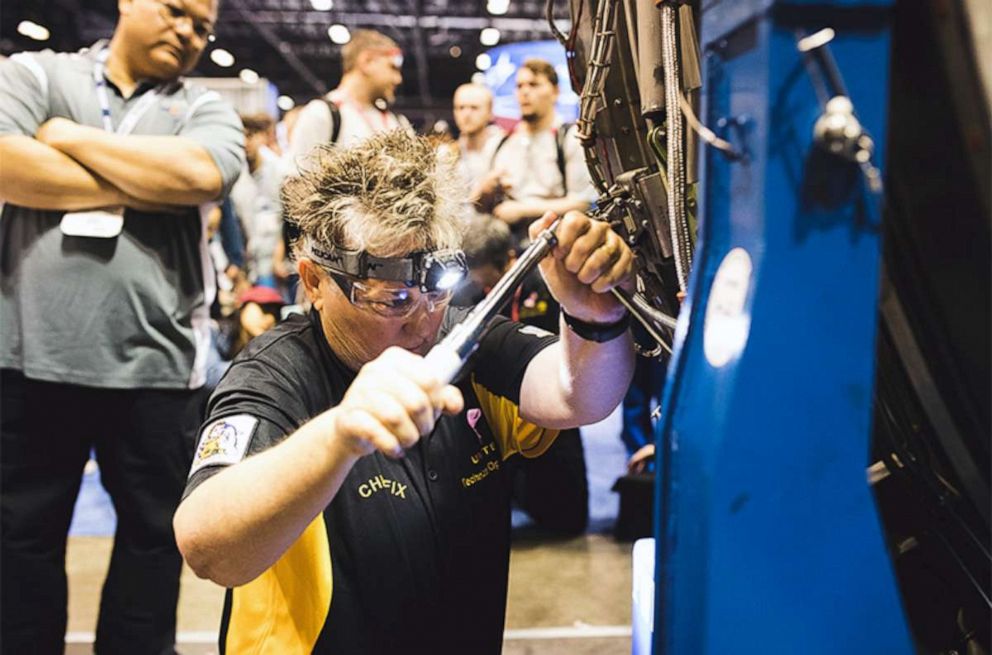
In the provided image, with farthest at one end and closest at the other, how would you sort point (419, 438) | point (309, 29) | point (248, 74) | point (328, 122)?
point (248, 74), point (309, 29), point (328, 122), point (419, 438)

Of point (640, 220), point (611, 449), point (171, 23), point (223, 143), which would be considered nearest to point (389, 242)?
point (640, 220)

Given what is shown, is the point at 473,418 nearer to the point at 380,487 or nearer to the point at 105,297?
the point at 380,487

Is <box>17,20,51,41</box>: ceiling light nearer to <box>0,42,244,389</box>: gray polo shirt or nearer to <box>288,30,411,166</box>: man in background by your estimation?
<box>288,30,411,166</box>: man in background

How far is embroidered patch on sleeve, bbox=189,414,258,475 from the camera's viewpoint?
967 mm

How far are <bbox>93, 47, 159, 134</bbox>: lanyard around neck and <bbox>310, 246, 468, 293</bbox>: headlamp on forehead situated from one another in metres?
1.00

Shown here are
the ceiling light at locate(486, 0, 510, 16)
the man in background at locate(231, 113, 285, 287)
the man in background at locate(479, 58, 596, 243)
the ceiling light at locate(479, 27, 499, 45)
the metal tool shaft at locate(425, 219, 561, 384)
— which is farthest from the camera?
the ceiling light at locate(479, 27, 499, 45)

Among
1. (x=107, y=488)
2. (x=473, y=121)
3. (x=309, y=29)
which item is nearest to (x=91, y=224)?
(x=107, y=488)

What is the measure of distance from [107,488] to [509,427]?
3.88 feet

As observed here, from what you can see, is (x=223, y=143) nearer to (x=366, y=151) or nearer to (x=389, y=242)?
(x=366, y=151)

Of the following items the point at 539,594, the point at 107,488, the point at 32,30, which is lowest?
the point at 539,594

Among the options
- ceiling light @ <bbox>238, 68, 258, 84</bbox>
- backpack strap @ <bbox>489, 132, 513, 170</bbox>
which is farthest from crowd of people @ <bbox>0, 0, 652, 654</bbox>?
ceiling light @ <bbox>238, 68, 258, 84</bbox>

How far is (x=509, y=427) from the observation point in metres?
1.33

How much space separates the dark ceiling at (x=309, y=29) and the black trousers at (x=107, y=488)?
12.2m

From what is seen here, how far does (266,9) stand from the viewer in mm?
15672
